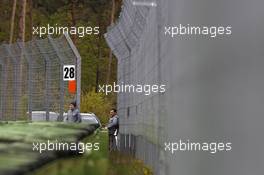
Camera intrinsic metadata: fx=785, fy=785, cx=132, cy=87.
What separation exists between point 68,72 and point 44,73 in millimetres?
1028

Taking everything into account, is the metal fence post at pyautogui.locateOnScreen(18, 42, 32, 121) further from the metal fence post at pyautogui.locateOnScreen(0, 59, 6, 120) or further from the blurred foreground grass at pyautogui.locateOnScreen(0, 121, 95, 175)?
the blurred foreground grass at pyautogui.locateOnScreen(0, 121, 95, 175)

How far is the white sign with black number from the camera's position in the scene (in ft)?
26.5

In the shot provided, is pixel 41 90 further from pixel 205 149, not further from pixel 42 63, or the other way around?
pixel 205 149

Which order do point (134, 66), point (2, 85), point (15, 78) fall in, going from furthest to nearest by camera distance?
point (2, 85) < point (15, 78) < point (134, 66)

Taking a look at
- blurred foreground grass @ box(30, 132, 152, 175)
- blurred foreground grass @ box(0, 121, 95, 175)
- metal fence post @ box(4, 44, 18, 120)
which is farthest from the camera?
metal fence post @ box(4, 44, 18, 120)

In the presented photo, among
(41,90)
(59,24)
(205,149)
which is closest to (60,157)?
(205,149)

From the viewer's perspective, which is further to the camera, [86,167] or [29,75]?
[29,75]

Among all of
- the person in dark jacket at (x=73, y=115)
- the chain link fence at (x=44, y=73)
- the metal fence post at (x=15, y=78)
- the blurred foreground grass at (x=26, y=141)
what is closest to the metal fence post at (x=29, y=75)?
the chain link fence at (x=44, y=73)

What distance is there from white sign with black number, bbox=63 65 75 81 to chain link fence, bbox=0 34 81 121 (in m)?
0.05

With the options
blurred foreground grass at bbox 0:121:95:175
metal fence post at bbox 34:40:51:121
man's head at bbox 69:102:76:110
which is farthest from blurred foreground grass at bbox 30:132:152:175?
metal fence post at bbox 34:40:51:121

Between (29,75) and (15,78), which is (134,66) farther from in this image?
(15,78)

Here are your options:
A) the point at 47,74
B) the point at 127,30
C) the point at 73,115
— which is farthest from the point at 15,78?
the point at 73,115

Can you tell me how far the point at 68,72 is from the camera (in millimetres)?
8469

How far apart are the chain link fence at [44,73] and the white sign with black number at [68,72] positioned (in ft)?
0.18
